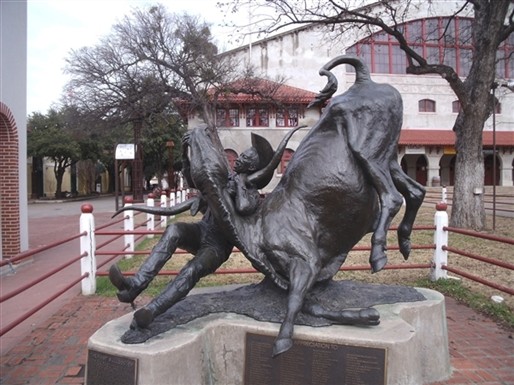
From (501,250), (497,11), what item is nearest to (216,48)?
(497,11)

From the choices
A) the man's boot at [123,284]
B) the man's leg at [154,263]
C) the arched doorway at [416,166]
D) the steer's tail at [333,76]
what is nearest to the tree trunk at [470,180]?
the steer's tail at [333,76]

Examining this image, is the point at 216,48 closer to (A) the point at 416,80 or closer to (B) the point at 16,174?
(B) the point at 16,174

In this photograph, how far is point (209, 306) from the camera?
3.44 meters

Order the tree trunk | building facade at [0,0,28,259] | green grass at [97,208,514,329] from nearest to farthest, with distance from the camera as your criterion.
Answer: green grass at [97,208,514,329]
building facade at [0,0,28,259]
the tree trunk

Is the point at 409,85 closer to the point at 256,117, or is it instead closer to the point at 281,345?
the point at 256,117

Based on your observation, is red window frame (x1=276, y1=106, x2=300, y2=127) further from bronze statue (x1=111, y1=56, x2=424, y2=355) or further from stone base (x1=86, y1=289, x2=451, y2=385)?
stone base (x1=86, y1=289, x2=451, y2=385)

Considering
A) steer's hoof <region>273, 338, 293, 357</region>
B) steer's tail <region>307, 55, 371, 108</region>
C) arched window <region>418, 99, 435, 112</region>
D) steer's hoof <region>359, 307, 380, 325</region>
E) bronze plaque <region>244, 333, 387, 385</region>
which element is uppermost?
arched window <region>418, 99, 435, 112</region>

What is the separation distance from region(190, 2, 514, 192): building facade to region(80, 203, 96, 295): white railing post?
67.8 ft

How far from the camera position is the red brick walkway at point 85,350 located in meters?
3.83

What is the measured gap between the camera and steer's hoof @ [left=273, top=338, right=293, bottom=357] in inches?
108

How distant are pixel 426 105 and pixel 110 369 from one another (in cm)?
3474

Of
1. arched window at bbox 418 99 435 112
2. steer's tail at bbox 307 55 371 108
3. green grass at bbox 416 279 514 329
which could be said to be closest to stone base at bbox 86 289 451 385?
steer's tail at bbox 307 55 371 108

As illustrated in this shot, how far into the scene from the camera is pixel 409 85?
3347cm

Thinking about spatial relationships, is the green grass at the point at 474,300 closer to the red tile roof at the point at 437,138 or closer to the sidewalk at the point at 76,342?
the sidewalk at the point at 76,342
